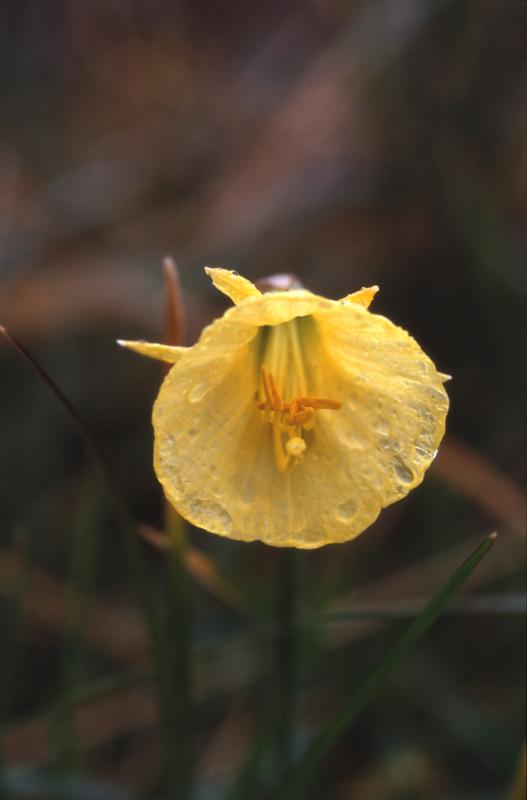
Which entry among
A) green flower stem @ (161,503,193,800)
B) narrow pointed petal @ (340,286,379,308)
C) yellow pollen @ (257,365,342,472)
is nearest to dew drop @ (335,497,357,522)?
yellow pollen @ (257,365,342,472)

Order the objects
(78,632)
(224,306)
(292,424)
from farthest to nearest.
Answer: (224,306) → (78,632) → (292,424)

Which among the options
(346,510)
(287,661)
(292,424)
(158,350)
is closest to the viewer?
(158,350)

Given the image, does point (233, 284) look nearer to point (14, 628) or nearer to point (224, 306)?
point (14, 628)

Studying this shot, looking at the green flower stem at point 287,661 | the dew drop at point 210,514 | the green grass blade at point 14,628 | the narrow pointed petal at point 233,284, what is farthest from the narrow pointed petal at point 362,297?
the green grass blade at point 14,628

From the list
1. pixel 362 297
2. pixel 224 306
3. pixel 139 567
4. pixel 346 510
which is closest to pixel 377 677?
pixel 346 510

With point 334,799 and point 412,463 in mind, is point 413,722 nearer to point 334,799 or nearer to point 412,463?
point 334,799

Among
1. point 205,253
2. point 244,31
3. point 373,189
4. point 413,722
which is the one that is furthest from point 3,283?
point 244,31
